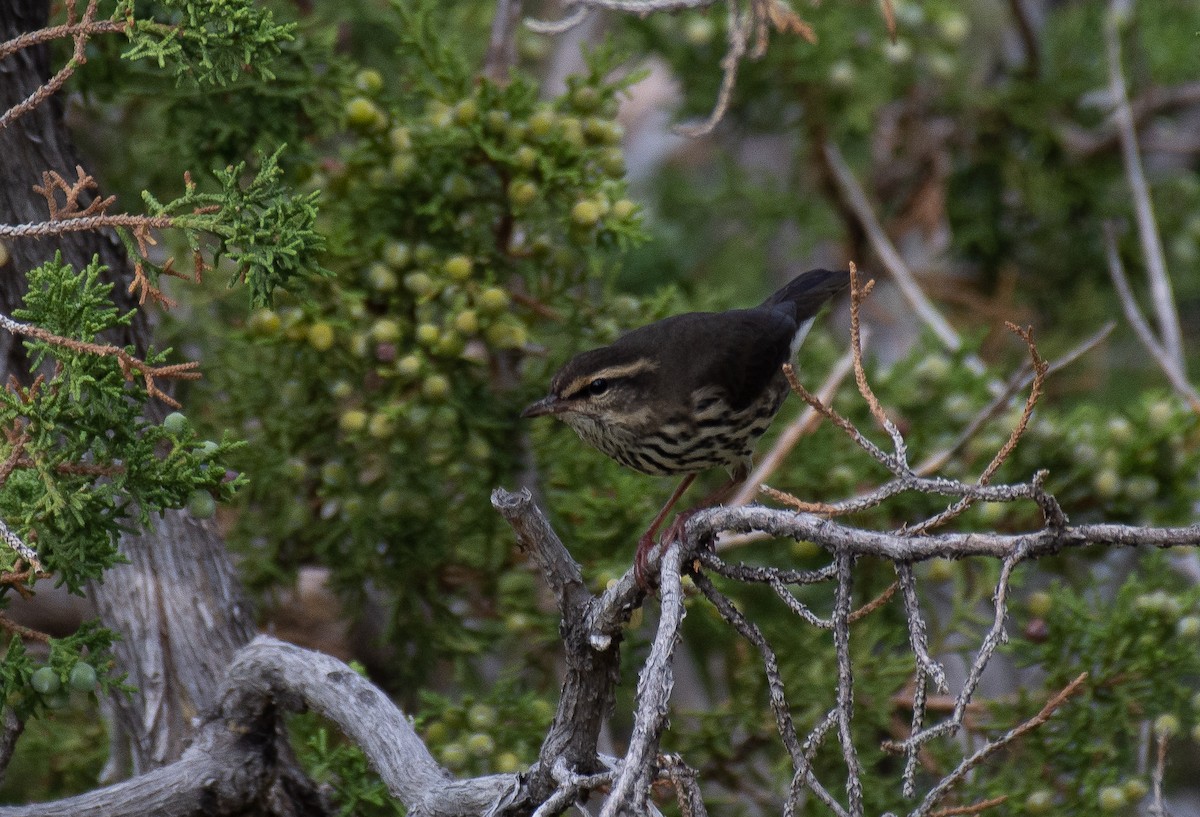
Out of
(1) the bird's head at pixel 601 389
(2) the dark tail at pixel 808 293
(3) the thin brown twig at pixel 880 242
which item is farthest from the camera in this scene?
(3) the thin brown twig at pixel 880 242

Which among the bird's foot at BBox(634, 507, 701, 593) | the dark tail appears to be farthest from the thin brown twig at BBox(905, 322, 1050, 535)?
the dark tail

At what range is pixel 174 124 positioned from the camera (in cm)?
390

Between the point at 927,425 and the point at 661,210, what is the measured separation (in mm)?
3008

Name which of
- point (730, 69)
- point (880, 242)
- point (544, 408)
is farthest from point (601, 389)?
point (880, 242)

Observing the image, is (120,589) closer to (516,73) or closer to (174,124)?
(174,124)

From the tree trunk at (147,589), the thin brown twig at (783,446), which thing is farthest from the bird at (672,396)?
the tree trunk at (147,589)

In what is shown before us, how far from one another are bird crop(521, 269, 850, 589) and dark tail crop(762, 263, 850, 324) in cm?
55

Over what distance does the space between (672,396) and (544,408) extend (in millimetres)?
413

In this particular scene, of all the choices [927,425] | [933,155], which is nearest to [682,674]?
[927,425]

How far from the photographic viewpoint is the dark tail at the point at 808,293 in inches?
191

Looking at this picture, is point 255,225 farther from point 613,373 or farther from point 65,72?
point 613,373

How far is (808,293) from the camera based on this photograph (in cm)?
491

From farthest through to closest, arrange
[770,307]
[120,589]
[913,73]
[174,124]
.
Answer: [913,73] < [770,307] < [174,124] < [120,589]

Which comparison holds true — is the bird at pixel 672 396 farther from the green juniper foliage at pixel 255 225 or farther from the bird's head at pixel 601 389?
the green juniper foliage at pixel 255 225
